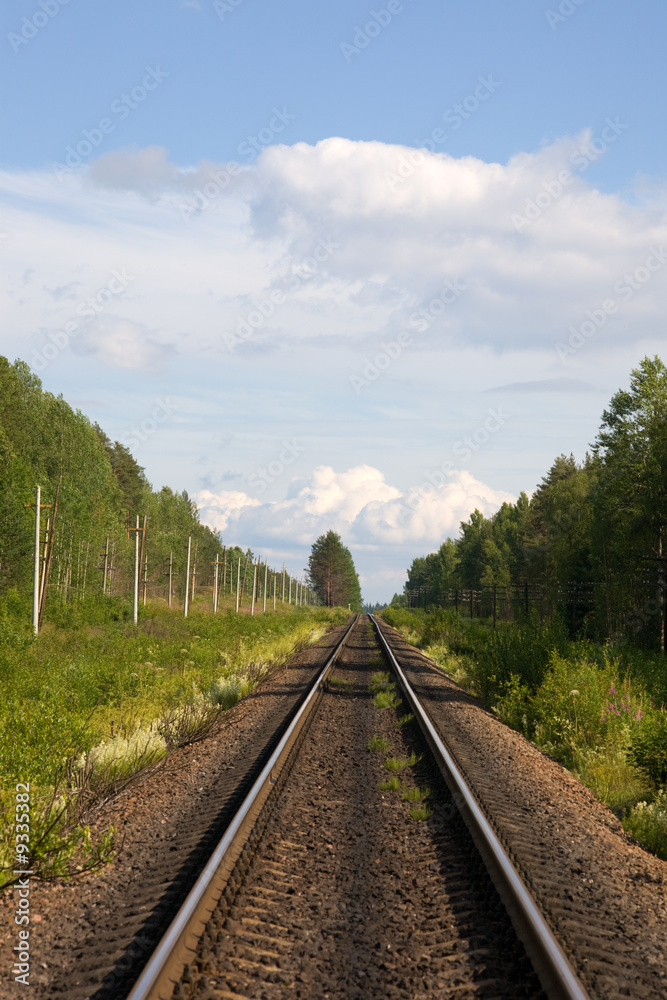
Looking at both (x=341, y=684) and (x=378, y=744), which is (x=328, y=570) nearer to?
(x=341, y=684)

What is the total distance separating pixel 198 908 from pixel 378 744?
19.4 feet

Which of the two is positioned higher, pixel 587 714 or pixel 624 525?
pixel 624 525

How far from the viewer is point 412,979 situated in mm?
3986

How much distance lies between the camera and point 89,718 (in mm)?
8016

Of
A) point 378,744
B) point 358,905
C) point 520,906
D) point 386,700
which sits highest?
point 520,906

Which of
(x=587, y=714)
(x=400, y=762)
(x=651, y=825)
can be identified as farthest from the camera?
(x=587, y=714)

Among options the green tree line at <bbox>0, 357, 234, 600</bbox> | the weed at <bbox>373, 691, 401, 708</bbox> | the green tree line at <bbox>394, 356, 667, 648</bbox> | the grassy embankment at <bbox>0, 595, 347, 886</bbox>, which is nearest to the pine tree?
the green tree line at <bbox>0, 357, 234, 600</bbox>

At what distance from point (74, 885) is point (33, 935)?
780 mm

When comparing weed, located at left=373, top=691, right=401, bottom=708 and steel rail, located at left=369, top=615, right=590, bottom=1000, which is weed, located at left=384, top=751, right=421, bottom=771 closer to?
steel rail, located at left=369, top=615, right=590, bottom=1000

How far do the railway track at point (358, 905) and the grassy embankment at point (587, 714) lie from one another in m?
2.06

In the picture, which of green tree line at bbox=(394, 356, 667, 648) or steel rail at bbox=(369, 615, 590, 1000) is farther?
green tree line at bbox=(394, 356, 667, 648)

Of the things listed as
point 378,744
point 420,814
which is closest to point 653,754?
point 420,814

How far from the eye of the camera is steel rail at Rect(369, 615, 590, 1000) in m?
3.74

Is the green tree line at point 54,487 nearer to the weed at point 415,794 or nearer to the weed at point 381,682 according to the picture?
the weed at point 381,682
